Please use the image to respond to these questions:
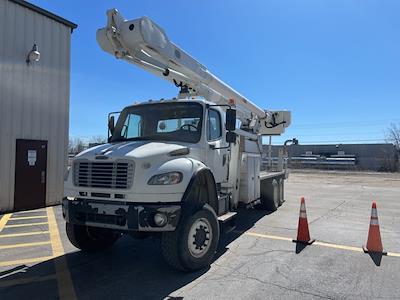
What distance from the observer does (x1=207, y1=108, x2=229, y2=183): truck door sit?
286 inches

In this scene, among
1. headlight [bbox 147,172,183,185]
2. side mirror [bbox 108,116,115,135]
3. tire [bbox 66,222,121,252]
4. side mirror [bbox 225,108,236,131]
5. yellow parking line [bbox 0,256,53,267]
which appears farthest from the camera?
side mirror [bbox 108,116,115,135]

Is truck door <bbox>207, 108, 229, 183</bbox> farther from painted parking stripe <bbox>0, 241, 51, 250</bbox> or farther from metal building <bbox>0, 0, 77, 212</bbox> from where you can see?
metal building <bbox>0, 0, 77, 212</bbox>

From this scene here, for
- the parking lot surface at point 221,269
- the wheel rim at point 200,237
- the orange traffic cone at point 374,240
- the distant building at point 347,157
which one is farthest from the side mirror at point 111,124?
the distant building at point 347,157

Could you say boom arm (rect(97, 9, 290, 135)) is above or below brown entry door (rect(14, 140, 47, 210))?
above

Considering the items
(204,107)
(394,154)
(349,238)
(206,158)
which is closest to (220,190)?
(206,158)

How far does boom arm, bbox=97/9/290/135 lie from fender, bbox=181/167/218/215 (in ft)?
6.31

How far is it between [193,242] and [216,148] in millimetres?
1956

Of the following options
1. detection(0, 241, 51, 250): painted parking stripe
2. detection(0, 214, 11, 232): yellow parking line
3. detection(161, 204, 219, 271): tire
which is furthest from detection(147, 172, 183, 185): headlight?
detection(0, 214, 11, 232): yellow parking line

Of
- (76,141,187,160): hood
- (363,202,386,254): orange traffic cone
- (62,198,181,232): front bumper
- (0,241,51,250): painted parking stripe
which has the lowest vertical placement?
(0,241,51,250): painted parking stripe

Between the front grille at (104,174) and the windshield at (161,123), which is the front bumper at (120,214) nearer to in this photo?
the front grille at (104,174)

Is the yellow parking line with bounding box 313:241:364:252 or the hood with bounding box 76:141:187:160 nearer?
the hood with bounding box 76:141:187:160

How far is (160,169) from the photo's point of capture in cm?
589

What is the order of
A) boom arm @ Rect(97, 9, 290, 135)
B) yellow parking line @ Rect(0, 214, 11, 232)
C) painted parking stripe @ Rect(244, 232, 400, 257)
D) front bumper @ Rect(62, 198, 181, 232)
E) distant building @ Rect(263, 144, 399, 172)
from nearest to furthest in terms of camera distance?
front bumper @ Rect(62, 198, 181, 232)
boom arm @ Rect(97, 9, 290, 135)
painted parking stripe @ Rect(244, 232, 400, 257)
yellow parking line @ Rect(0, 214, 11, 232)
distant building @ Rect(263, 144, 399, 172)

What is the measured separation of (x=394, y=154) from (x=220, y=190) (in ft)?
215
